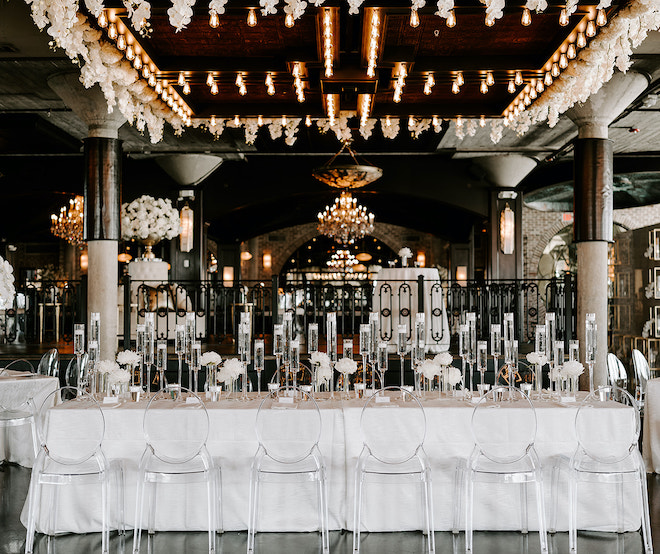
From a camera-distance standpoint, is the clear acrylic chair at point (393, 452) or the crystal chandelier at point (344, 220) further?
the crystal chandelier at point (344, 220)

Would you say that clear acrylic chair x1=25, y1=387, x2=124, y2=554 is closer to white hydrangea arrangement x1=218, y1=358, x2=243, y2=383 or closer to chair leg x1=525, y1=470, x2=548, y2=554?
white hydrangea arrangement x1=218, y1=358, x2=243, y2=383

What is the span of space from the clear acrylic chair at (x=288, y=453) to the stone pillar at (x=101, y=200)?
185 inches

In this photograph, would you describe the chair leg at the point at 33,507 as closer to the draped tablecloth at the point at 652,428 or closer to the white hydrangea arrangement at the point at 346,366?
the white hydrangea arrangement at the point at 346,366

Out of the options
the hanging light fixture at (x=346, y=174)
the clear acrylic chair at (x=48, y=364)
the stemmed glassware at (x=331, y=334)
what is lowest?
the clear acrylic chair at (x=48, y=364)

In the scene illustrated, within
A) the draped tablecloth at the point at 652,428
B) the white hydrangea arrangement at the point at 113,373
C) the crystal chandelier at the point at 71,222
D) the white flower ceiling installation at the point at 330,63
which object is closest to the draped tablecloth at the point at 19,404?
the white hydrangea arrangement at the point at 113,373

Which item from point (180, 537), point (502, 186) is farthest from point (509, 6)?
point (502, 186)

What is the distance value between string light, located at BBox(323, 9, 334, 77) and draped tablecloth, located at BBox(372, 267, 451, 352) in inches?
143

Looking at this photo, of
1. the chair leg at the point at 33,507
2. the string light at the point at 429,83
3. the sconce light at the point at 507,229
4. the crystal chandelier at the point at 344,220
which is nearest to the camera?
the chair leg at the point at 33,507

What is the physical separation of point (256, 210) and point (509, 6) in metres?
12.8

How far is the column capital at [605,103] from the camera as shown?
8.17 metres

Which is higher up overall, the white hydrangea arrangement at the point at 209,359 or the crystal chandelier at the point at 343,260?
the crystal chandelier at the point at 343,260

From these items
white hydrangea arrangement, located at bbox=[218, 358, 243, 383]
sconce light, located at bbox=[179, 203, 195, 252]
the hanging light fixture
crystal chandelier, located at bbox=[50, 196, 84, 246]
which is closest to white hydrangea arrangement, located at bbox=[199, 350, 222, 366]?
white hydrangea arrangement, located at bbox=[218, 358, 243, 383]

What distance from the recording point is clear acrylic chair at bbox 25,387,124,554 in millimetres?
3859

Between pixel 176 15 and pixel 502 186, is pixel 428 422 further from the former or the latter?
pixel 502 186
